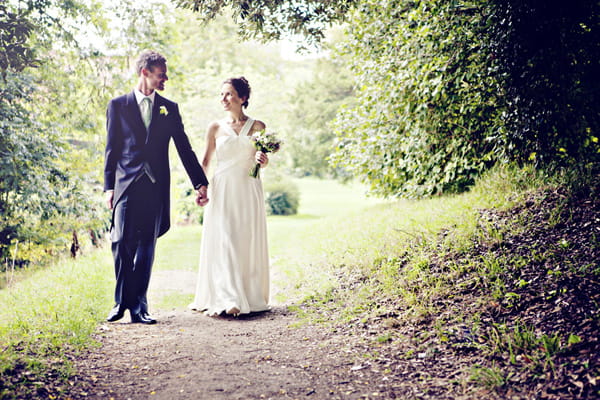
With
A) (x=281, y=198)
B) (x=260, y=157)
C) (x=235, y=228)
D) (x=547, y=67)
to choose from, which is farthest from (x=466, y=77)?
(x=281, y=198)

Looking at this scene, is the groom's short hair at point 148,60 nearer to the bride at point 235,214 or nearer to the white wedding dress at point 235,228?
the bride at point 235,214

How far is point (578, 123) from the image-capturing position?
18.4 feet

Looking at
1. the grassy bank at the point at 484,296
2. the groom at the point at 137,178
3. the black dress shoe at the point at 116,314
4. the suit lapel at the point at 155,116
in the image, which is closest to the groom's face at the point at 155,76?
Result: the groom at the point at 137,178

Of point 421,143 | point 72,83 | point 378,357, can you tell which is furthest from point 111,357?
point 72,83

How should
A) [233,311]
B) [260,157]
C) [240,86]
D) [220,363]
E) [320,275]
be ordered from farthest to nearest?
[320,275] → [240,86] → [260,157] → [233,311] → [220,363]

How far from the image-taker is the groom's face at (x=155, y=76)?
5.16m

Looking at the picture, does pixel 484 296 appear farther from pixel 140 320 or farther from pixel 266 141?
pixel 140 320

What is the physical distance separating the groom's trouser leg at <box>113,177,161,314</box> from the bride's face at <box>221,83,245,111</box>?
1494 millimetres

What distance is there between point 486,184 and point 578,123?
205 centimetres

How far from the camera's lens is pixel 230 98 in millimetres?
6043

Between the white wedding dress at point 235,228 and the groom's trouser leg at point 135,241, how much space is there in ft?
2.93

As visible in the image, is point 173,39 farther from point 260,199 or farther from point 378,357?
point 378,357

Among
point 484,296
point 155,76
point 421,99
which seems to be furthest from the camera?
point 421,99

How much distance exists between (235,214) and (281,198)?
19780 millimetres
